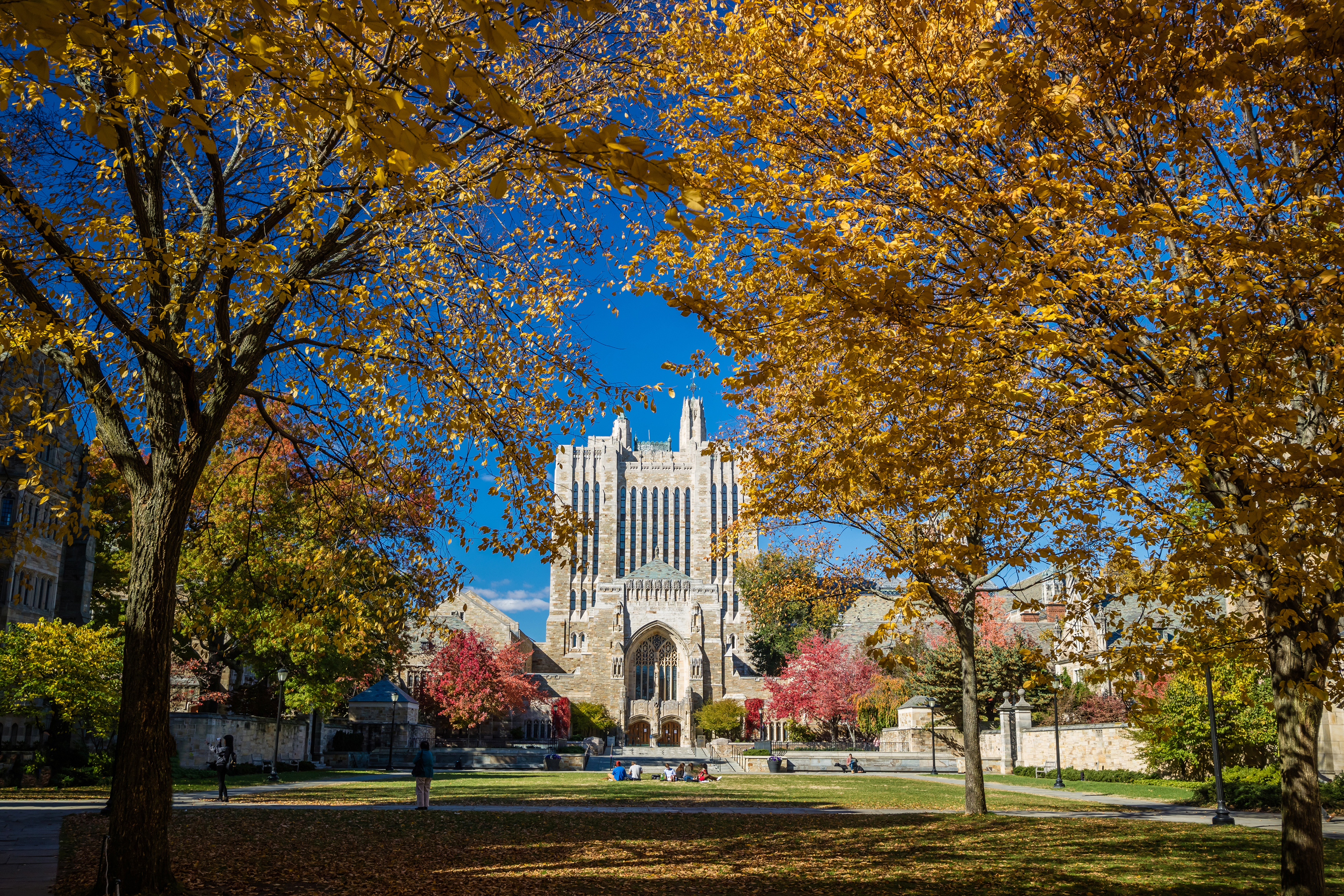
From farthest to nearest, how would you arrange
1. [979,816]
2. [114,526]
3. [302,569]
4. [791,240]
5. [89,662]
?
[114,526], [89,662], [979,816], [302,569], [791,240]

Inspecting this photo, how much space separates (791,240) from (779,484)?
2899mm

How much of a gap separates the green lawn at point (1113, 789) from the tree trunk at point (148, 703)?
21.0 metres

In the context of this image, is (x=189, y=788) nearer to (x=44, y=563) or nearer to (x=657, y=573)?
(x=44, y=563)

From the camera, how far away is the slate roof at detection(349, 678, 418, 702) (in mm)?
40688

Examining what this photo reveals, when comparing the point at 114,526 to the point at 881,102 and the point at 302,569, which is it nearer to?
the point at 302,569

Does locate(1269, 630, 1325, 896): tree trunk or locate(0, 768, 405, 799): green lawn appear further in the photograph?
locate(0, 768, 405, 799): green lawn

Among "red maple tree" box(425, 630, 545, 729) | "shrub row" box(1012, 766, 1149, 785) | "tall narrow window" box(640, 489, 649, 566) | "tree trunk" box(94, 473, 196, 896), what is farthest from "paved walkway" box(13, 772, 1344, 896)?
"tall narrow window" box(640, 489, 649, 566)

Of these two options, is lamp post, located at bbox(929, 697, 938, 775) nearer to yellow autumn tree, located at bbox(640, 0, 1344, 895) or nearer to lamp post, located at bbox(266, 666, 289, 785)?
lamp post, located at bbox(266, 666, 289, 785)

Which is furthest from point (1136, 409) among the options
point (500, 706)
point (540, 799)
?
point (500, 706)

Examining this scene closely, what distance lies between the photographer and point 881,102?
7.14 metres

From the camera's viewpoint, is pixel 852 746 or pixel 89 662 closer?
pixel 89 662

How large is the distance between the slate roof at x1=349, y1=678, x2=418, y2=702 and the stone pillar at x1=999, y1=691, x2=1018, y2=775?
83.4 ft

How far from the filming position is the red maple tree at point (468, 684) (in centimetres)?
4909

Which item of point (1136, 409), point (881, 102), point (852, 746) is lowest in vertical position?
point (852, 746)
